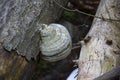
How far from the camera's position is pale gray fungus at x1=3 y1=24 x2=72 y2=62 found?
228 centimetres

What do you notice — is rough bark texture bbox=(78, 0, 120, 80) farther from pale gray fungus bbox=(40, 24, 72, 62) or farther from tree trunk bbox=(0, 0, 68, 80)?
tree trunk bbox=(0, 0, 68, 80)

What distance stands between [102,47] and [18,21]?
0.65 meters

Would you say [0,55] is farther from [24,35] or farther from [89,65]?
[89,65]

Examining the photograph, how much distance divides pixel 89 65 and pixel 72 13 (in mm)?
1200

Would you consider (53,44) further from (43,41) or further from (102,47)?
(102,47)

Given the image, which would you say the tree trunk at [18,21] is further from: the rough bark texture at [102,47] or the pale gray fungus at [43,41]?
the rough bark texture at [102,47]

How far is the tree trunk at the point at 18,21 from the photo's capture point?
2156mm

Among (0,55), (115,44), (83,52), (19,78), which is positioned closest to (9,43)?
(0,55)

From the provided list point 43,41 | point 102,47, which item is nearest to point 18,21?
point 43,41

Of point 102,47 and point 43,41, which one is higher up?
point 102,47

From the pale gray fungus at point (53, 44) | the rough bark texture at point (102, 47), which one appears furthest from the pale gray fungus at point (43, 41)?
the rough bark texture at point (102, 47)

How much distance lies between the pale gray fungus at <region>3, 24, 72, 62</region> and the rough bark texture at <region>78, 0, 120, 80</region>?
10.0 inches

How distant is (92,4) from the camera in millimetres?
3084

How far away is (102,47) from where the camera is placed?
218 cm
